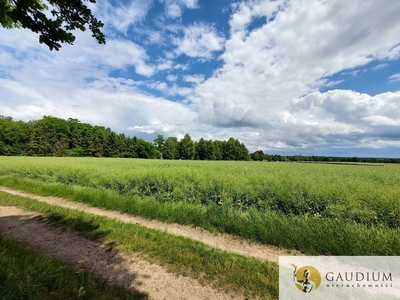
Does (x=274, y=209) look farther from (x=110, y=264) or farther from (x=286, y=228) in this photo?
(x=110, y=264)

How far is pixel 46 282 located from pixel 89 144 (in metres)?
79.6

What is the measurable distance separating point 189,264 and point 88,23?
5349 millimetres

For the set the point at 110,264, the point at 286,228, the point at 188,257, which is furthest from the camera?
the point at 286,228

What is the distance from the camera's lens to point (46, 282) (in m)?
2.47

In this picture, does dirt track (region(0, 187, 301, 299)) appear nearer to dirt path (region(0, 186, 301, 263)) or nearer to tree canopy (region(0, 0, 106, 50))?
dirt path (region(0, 186, 301, 263))

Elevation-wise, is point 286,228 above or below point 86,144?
below

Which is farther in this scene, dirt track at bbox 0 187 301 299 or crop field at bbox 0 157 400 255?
crop field at bbox 0 157 400 255

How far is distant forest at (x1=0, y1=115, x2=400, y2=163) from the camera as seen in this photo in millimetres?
62638

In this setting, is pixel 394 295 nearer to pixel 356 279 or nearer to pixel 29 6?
pixel 356 279

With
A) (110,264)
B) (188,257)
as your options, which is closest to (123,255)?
Answer: (110,264)

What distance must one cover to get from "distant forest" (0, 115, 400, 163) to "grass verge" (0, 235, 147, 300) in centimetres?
7632

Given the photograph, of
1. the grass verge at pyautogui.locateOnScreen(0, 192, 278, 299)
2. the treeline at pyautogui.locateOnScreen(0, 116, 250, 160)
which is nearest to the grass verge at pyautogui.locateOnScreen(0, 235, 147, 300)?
the grass verge at pyautogui.locateOnScreen(0, 192, 278, 299)

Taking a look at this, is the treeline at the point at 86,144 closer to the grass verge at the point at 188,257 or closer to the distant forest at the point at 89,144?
the distant forest at the point at 89,144

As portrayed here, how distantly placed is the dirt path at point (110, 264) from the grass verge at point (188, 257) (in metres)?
0.19
